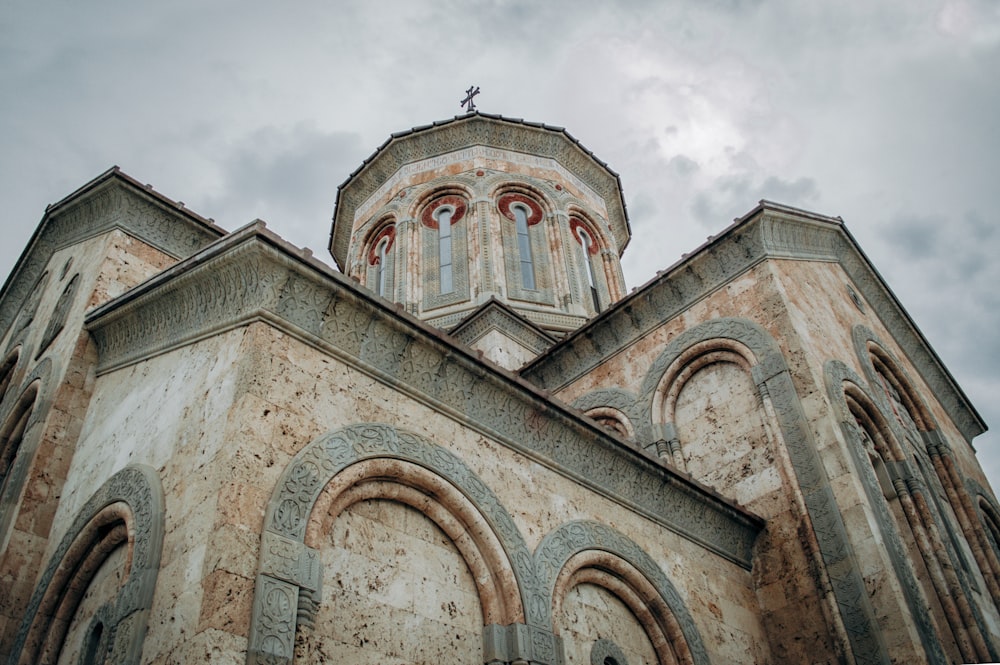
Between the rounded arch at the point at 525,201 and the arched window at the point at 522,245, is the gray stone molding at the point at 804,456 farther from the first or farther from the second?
the rounded arch at the point at 525,201

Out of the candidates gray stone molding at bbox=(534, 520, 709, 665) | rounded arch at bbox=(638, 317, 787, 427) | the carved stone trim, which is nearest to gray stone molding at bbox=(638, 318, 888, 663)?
rounded arch at bbox=(638, 317, 787, 427)

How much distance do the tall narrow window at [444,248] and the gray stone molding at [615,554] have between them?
7.95 metres

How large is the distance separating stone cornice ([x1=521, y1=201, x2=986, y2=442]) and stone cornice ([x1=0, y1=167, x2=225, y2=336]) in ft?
16.1

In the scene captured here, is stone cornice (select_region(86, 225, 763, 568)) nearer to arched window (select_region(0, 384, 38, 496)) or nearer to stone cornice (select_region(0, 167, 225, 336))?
arched window (select_region(0, 384, 38, 496))

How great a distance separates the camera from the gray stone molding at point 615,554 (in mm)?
6188

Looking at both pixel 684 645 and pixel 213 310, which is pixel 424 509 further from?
pixel 684 645

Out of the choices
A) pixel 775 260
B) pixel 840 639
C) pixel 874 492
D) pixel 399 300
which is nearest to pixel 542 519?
pixel 840 639

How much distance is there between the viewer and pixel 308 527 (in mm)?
4715

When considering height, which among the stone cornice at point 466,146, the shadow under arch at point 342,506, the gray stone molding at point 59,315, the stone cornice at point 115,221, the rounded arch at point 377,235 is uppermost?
the stone cornice at point 466,146

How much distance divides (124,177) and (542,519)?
5.56 metres

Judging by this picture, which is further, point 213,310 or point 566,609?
point 566,609

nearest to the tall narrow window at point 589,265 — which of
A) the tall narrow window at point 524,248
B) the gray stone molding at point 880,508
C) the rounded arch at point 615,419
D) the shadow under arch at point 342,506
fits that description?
the tall narrow window at point 524,248

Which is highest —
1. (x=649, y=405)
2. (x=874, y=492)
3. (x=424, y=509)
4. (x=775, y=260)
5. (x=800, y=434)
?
(x=775, y=260)

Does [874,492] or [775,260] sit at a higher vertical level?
[775,260]
